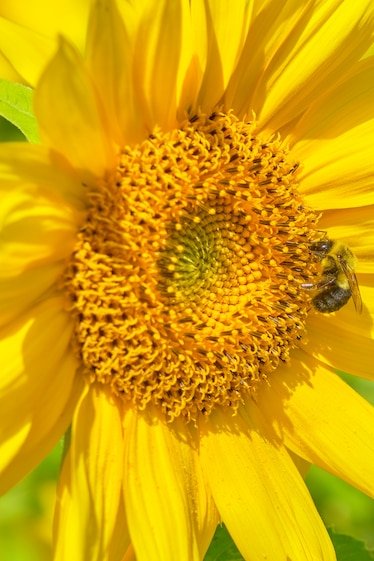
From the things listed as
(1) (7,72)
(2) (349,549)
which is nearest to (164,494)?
(2) (349,549)

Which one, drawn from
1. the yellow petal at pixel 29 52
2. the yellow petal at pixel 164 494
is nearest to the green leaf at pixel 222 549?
the yellow petal at pixel 164 494

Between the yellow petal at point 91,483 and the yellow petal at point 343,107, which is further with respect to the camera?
the yellow petal at point 343,107

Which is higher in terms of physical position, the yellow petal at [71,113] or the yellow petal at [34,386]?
the yellow petal at [71,113]

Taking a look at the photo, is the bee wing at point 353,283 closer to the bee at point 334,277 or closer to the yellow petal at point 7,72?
the bee at point 334,277

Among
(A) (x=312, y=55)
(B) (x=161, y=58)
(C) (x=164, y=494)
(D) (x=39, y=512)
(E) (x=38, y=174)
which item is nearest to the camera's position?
(E) (x=38, y=174)

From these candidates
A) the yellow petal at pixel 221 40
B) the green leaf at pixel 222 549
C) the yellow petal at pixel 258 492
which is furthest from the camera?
the green leaf at pixel 222 549

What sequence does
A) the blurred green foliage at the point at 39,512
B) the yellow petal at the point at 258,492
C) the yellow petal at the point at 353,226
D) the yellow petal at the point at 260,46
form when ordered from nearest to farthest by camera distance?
the yellow petal at the point at 260,46, the yellow petal at the point at 258,492, the yellow petal at the point at 353,226, the blurred green foliage at the point at 39,512

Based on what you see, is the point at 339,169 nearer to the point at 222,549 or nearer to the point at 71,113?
the point at 71,113
